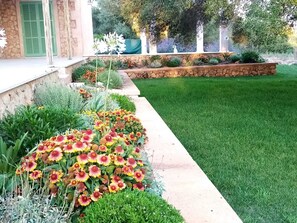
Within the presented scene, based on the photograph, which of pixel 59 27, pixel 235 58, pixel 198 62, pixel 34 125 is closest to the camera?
pixel 34 125

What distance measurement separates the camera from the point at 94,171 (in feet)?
7.00

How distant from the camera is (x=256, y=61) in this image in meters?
16.6

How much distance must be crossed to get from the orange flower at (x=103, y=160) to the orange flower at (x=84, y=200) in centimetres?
22

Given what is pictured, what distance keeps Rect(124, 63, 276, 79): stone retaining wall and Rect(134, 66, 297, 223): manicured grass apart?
4.06 metres

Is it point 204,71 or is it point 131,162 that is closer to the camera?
point 131,162

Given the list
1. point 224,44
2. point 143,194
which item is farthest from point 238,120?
point 224,44

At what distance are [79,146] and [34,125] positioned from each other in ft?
3.50

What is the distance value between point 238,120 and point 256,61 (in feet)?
34.5

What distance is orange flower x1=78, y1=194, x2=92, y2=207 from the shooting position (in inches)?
80.2

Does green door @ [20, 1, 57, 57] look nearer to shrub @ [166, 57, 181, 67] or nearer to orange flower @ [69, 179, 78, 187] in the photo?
shrub @ [166, 57, 181, 67]

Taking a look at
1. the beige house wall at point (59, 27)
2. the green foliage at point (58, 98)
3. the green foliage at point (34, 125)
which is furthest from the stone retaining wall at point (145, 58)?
the green foliage at point (34, 125)

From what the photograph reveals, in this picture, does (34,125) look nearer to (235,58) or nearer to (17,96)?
(17,96)

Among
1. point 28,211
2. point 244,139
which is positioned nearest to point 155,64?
point 244,139

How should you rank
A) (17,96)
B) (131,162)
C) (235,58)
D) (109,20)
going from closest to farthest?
1. (131,162)
2. (17,96)
3. (235,58)
4. (109,20)
